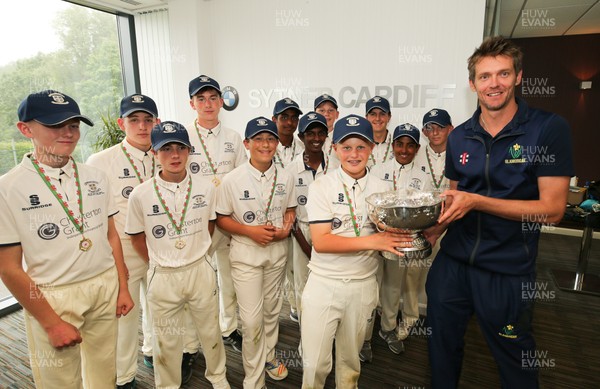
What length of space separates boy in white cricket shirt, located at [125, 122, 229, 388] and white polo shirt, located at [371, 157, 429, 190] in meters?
1.49

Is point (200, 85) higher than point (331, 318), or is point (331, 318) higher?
point (200, 85)

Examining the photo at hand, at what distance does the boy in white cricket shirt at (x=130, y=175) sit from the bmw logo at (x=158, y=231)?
1.42 feet

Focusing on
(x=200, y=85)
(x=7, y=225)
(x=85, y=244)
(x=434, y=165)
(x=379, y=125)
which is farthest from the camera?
(x=379, y=125)

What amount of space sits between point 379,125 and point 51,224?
8.57 feet

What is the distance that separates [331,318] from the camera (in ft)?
6.27

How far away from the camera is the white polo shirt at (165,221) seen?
6.79ft

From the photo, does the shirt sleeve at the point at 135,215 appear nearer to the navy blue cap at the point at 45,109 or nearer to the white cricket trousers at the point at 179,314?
the white cricket trousers at the point at 179,314

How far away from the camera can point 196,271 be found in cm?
214

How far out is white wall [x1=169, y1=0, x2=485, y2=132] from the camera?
11.5 feet

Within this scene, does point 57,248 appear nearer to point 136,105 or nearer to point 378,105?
point 136,105

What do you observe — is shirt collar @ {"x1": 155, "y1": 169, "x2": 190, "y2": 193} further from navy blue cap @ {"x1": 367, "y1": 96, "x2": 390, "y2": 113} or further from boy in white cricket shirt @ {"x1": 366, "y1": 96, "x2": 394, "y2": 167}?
navy blue cap @ {"x1": 367, "y1": 96, "x2": 390, "y2": 113}

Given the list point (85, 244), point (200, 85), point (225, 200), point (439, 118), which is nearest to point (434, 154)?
point (439, 118)

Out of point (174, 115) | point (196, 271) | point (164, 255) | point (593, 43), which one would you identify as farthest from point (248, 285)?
point (593, 43)

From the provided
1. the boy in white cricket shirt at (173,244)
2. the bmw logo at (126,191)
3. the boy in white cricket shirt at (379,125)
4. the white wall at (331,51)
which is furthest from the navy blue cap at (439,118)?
the bmw logo at (126,191)
